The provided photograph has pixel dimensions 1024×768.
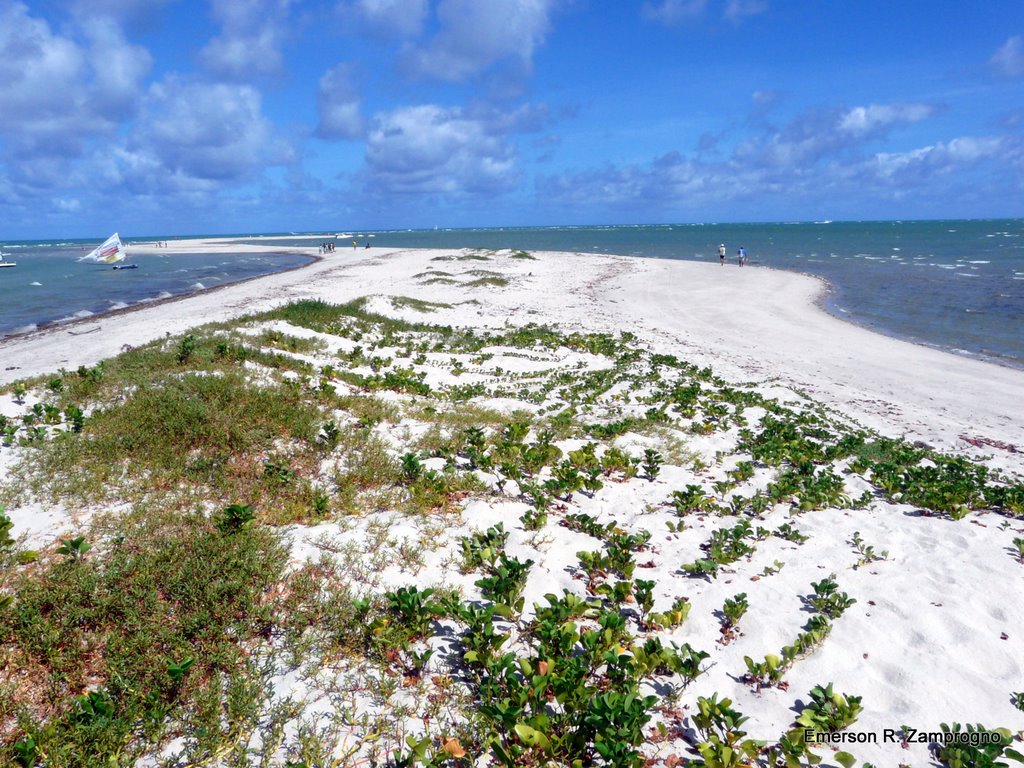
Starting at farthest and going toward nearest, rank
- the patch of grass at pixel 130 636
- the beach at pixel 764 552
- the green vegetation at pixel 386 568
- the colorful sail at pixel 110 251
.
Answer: the colorful sail at pixel 110 251 < the beach at pixel 764 552 < the green vegetation at pixel 386 568 < the patch of grass at pixel 130 636

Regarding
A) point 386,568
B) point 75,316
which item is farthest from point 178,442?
point 75,316

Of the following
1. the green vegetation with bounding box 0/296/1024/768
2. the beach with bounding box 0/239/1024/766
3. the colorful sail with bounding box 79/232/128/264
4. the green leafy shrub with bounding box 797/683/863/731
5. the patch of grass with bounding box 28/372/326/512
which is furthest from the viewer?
the colorful sail with bounding box 79/232/128/264

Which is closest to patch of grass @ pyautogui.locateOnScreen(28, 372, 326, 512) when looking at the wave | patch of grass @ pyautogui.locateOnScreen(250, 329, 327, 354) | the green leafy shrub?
patch of grass @ pyautogui.locateOnScreen(250, 329, 327, 354)

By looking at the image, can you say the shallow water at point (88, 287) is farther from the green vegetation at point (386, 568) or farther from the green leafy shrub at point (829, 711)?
the green leafy shrub at point (829, 711)

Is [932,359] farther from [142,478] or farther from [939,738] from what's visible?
[142,478]

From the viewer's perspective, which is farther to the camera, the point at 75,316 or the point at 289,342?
the point at 75,316

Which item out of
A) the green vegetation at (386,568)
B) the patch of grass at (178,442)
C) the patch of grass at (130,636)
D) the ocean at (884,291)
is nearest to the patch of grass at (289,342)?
the green vegetation at (386,568)

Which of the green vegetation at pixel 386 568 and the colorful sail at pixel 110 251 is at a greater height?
the colorful sail at pixel 110 251

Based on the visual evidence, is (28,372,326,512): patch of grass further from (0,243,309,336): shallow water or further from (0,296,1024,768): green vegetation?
(0,243,309,336): shallow water

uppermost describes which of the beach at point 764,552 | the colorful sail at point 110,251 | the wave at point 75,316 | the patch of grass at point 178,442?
the colorful sail at point 110,251

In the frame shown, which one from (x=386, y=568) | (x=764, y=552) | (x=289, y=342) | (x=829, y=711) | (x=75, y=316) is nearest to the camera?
(x=829, y=711)

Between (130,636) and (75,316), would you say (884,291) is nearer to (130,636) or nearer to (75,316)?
(130,636)
